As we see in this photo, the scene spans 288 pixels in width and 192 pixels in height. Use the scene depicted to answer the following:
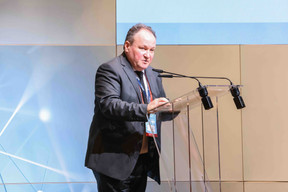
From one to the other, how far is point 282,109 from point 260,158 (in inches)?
20.1

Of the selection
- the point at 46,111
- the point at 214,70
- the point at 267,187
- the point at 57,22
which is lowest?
the point at 267,187

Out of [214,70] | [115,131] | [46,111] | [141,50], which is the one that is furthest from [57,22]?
[115,131]

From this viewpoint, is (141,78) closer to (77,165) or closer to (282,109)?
(77,165)

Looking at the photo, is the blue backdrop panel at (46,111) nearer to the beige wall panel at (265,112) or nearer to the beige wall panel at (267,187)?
the beige wall panel at (265,112)

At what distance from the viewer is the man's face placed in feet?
7.57

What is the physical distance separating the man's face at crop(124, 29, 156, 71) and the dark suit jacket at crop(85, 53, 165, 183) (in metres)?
0.12

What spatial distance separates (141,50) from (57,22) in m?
1.69

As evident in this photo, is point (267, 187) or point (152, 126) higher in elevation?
point (152, 126)

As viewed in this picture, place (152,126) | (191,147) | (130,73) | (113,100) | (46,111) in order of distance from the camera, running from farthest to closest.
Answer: (46,111), (130,73), (113,100), (152,126), (191,147)

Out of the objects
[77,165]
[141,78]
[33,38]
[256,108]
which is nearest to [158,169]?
[141,78]

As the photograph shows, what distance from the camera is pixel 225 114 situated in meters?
3.75

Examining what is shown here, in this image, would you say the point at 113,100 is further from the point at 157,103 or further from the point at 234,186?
the point at 234,186

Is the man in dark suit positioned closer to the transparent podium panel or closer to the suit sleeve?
the suit sleeve

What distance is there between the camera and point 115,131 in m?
2.13
